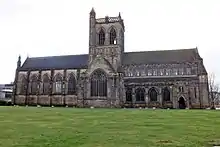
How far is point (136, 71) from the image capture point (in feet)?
220

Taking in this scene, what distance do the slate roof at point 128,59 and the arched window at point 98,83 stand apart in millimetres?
6917

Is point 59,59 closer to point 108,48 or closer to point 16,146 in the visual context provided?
point 108,48

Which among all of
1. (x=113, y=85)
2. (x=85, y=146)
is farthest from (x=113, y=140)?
(x=113, y=85)

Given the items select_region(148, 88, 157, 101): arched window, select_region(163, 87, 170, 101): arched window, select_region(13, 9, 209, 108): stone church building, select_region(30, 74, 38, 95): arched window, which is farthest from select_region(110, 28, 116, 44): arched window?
select_region(30, 74, 38, 95): arched window

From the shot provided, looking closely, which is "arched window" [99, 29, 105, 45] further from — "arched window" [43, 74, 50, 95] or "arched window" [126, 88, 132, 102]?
"arched window" [43, 74, 50, 95]

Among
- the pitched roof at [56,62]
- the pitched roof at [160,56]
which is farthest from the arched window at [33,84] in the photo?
the pitched roof at [160,56]

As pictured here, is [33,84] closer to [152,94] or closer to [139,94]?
[139,94]

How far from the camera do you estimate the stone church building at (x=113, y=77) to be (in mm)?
60469

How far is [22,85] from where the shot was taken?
75.9 m

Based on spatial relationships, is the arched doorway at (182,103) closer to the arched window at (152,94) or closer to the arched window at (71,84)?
the arched window at (152,94)

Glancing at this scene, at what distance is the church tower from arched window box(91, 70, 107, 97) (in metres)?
4.32

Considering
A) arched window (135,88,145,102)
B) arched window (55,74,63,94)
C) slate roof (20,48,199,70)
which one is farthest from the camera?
arched window (55,74,63,94)

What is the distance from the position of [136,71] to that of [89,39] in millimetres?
15176

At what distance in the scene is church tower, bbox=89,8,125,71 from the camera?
6800 centimetres
